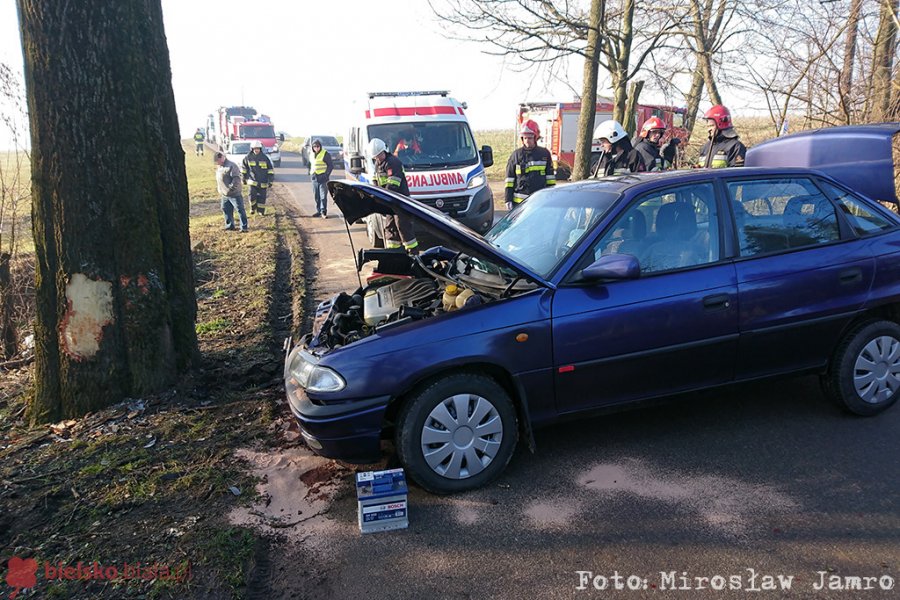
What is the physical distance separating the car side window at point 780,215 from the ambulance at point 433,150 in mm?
7120

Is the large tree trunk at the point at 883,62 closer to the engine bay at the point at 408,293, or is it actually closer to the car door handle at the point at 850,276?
the car door handle at the point at 850,276

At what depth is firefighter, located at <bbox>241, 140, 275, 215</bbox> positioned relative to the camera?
619 inches

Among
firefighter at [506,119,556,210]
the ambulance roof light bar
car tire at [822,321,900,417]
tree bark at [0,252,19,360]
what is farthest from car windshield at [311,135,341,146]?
car tire at [822,321,900,417]

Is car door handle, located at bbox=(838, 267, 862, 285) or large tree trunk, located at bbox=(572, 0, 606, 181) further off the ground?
large tree trunk, located at bbox=(572, 0, 606, 181)

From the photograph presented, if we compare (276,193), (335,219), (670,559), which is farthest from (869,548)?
(276,193)

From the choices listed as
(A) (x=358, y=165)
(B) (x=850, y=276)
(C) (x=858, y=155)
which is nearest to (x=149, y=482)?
(B) (x=850, y=276)

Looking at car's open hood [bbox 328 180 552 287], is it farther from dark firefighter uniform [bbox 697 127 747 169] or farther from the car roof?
dark firefighter uniform [bbox 697 127 747 169]

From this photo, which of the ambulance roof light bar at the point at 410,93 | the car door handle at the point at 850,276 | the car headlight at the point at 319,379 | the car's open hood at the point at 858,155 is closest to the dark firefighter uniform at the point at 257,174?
the ambulance roof light bar at the point at 410,93

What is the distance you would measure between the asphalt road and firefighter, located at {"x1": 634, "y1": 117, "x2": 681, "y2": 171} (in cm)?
475

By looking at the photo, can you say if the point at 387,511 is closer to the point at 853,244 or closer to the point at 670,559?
the point at 670,559

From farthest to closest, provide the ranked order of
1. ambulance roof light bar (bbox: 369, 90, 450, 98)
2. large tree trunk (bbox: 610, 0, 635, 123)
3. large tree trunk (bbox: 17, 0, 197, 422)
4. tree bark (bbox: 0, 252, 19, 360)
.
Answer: large tree trunk (bbox: 610, 0, 635, 123)
ambulance roof light bar (bbox: 369, 90, 450, 98)
tree bark (bbox: 0, 252, 19, 360)
large tree trunk (bbox: 17, 0, 197, 422)

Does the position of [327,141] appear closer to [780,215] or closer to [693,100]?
[693,100]

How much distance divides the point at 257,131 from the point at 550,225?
33996 millimetres

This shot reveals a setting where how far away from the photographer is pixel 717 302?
148 inches
